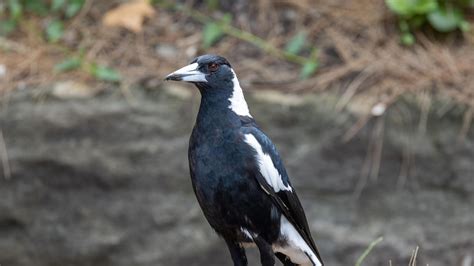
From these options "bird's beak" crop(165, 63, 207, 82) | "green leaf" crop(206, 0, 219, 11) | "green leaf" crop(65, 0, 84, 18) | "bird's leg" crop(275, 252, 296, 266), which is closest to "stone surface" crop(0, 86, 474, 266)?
"green leaf" crop(65, 0, 84, 18)

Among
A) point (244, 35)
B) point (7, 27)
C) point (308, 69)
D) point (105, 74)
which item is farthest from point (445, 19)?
point (7, 27)

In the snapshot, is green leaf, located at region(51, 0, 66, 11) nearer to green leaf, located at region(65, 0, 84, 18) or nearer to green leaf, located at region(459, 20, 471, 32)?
green leaf, located at region(65, 0, 84, 18)

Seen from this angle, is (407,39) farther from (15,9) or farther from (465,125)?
(15,9)

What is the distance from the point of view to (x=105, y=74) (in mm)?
6348

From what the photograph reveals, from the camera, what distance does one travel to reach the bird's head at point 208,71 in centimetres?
420

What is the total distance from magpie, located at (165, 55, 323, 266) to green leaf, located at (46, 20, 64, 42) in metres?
2.64

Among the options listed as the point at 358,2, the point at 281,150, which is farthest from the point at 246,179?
the point at 358,2

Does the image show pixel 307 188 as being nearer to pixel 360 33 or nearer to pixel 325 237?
pixel 325 237

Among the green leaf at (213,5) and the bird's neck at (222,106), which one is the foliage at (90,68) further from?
the bird's neck at (222,106)

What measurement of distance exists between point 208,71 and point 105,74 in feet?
7.30

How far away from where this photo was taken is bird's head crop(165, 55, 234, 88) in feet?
13.8

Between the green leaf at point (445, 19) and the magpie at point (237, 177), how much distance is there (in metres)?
2.53

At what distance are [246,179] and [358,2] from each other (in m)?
3.09

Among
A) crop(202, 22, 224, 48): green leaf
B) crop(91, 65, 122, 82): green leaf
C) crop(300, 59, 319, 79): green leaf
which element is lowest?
crop(300, 59, 319, 79): green leaf
